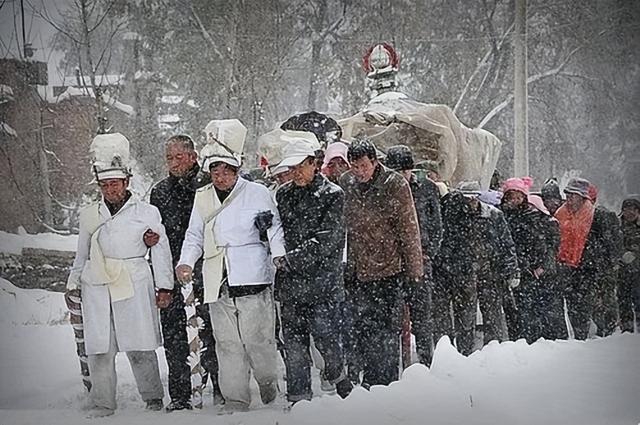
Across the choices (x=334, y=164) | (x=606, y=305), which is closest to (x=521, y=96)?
(x=606, y=305)

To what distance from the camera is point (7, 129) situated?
5.42 meters

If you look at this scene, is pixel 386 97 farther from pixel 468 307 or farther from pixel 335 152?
pixel 468 307

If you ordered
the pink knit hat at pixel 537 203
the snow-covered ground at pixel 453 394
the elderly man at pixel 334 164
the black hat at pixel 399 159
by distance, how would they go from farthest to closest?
the pink knit hat at pixel 537 203 → the elderly man at pixel 334 164 → the black hat at pixel 399 159 → the snow-covered ground at pixel 453 394

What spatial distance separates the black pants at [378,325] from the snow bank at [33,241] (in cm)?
253

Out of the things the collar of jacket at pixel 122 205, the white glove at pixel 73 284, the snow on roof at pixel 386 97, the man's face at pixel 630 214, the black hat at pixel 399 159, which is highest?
the snow on roof at pixel 386 97

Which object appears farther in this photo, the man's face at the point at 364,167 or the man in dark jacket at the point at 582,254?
the man in dark jacket at the point at 582,254

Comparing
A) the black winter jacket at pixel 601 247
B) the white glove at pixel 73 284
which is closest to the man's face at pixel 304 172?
the white glove at pixel 73 284

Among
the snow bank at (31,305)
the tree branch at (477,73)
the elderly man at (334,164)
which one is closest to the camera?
the elderly man at (334,164)

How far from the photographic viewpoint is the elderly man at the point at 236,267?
315cm

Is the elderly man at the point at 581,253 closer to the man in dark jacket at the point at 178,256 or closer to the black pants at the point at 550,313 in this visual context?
the black pants at the point at 550,313

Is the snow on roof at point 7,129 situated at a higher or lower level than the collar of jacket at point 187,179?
higher

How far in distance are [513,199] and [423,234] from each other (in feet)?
2.80

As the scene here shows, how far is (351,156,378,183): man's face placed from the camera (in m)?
3.45

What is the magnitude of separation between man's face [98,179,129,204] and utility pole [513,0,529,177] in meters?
3.73
